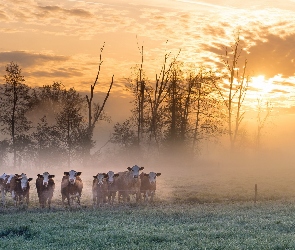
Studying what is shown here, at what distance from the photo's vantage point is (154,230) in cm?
1978

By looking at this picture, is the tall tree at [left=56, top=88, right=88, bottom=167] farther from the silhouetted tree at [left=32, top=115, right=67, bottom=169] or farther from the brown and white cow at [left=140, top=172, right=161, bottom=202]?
the brown and white cow at [left=140, top=172, right=161, bottom=202]

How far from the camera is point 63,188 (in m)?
35.0

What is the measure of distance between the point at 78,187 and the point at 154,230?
16426mm

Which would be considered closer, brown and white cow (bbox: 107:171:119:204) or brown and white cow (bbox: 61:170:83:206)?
brown and white cow (bbox: 61:170:83:206)

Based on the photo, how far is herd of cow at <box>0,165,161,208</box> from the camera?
1372 inches

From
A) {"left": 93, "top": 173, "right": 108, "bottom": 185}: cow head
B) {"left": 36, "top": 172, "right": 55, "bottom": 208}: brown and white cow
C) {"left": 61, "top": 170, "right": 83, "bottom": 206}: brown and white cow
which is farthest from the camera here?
{"left": 93, "top": 173, "right": 108, "bottom": 185}: cow head

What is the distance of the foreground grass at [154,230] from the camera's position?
17061 millimetres

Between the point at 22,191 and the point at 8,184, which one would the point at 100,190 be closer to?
the point at 22,191

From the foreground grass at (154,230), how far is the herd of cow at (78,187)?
7582 mm

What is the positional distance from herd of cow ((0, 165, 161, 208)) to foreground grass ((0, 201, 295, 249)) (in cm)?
758

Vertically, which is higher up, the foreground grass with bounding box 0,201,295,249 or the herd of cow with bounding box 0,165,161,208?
the foreground grass with bounding box 0,201,295,249

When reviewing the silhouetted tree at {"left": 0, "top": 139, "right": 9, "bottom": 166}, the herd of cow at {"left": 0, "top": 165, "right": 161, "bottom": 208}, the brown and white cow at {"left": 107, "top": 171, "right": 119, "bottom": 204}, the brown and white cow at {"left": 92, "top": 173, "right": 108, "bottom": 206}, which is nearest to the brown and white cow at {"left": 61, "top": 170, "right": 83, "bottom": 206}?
the herd of cow at {"left": 0, "top": 165, "right": 161, "bottom": 208}

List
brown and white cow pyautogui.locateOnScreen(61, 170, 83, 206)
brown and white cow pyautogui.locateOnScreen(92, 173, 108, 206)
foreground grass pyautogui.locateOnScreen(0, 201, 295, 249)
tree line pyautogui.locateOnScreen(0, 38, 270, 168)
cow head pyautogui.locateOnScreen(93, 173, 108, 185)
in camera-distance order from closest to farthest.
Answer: foreground grass pyautogui.locateOnScreen(0, 201, 295, 249) → brown and white cow pyautogui.locateOnScreen(61, 170, 83, 206) → brown and white cow pyautogui.locateOnScreen(92, 173, 108, 206) → cow head pyautogui.locateOnScreen(93, 173, 108, 185) → tree line pyautogui.locateOnScreen(0, 38, 270, 168)

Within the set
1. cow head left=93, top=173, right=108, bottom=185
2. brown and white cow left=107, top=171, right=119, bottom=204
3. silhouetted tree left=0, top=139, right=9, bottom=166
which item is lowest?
silhouetted tree left=0, top=139, right=9, bottom=166
